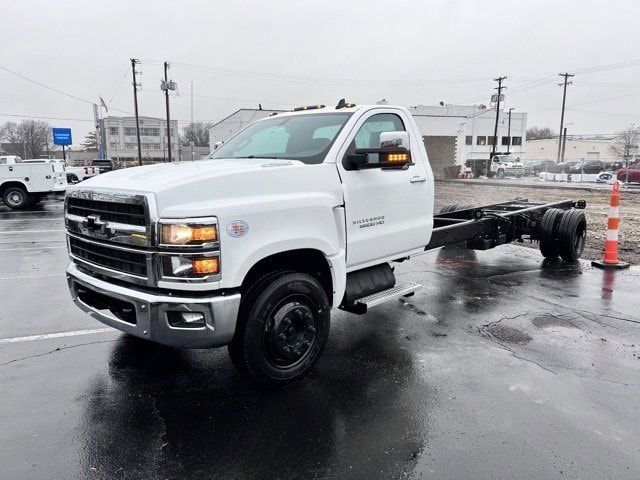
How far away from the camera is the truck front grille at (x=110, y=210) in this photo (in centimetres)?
320

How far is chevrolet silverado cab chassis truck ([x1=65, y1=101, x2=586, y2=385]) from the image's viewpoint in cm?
316

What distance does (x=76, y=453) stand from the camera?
116 inches

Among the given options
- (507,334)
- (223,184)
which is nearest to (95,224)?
(223,184)

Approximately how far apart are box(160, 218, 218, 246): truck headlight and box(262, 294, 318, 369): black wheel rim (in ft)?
2.60

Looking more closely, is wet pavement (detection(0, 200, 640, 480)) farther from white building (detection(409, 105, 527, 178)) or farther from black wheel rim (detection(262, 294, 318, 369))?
white building (detection(409, 105, 527, 178))

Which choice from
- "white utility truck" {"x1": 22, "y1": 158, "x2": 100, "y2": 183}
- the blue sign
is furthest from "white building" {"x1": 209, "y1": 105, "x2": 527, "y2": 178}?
"white utility truck" {"x1": 22, "y1": 158, "x2": 100, "y2": 183}

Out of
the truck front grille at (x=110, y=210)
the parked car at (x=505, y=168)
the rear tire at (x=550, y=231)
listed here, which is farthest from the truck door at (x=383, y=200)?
the parked car at (x=505, y=168)

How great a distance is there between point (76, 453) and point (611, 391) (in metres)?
3.81

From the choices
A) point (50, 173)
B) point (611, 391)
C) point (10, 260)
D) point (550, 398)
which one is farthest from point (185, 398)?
point (50, 173)

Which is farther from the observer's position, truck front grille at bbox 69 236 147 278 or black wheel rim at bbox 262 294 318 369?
black wheel rim at bbox 262 294 318 369

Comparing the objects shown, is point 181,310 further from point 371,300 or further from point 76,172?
point 76,172

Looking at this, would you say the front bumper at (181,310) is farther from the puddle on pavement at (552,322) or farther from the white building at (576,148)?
the white building at (576,148)

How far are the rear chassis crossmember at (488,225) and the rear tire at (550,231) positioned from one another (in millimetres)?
100

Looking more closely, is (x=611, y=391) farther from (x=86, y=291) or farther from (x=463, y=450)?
(x=86, y=291)
